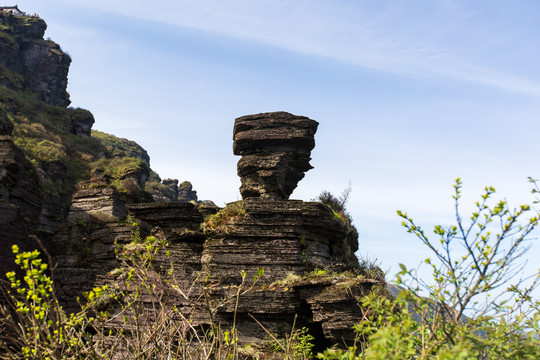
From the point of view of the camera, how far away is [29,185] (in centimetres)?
2091

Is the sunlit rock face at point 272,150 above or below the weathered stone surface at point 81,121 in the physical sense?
below

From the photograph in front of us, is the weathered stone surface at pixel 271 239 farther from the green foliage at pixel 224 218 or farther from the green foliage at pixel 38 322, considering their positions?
the green foliage at pixel 38 322

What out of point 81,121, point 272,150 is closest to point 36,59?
point 81,121

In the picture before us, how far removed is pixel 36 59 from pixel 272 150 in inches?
2901

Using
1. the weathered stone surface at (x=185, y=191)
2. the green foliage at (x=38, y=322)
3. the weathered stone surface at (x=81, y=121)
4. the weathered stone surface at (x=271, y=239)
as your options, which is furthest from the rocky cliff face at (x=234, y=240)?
the weathered stone surface at (x=185, y=191)

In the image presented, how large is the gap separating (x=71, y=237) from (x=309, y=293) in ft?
41.4

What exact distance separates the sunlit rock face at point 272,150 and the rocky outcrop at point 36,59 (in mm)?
66623

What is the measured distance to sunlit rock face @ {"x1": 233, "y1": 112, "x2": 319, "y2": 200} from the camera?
1898 cm

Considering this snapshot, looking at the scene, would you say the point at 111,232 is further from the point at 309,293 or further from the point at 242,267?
the point at 309,293

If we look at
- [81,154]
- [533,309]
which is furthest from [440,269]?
[81,154]

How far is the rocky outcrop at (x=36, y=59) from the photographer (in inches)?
2835

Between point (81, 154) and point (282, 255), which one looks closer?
point (282, 255)

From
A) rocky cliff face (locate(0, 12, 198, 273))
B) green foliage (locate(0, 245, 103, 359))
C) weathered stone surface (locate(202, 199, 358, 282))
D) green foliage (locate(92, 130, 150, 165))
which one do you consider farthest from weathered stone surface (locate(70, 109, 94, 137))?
green foliage (locate(0, 245, 103, 359))

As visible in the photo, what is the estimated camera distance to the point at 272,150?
19531 millimetres
